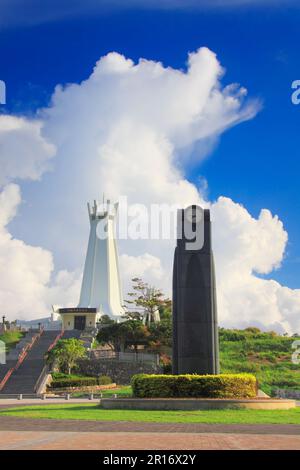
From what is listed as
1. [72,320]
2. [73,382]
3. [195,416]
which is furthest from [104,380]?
[72,320]

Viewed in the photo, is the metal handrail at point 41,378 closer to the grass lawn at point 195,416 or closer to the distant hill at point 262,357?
the distant hill at point 262,357

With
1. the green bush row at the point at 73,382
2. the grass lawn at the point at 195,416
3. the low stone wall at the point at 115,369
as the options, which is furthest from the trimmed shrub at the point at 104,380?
the grass lawn at the point at 195,416

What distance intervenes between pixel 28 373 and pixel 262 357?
16845mm

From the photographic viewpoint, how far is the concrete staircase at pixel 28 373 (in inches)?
1318

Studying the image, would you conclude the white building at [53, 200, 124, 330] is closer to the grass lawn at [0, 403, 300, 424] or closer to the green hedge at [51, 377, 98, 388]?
the green hedge at [51, 377, 98, 388]

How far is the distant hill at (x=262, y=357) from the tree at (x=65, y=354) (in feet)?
32.3

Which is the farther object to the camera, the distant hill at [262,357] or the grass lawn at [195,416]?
the distant hill at [262,357]

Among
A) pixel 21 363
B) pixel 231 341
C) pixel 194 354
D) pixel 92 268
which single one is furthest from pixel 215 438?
pixel 92 268

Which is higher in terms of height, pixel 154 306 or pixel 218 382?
pixel 154 306

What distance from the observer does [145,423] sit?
11.9 m

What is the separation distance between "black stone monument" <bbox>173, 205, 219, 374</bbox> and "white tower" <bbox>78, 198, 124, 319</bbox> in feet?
175

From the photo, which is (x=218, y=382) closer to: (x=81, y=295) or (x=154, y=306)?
(x=154, y=306)

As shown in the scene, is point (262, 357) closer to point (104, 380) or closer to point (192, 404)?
point (104, 380)
